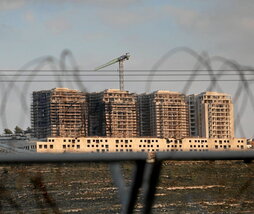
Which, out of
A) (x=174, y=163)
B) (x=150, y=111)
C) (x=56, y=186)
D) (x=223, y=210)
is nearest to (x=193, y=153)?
(x=174, y=163)

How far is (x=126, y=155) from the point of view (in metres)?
2.62

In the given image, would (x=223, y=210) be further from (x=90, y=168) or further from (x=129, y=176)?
(x=90, y=168)

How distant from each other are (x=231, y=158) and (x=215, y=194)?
19 cm

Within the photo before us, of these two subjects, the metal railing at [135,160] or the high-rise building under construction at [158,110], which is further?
the high-rise building under construction at [158,110]

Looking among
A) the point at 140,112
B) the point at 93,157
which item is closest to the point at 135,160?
the point at 93,157

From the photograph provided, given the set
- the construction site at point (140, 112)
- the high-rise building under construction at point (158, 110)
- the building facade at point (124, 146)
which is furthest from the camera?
the high-rise building under construction at point (158, 110)

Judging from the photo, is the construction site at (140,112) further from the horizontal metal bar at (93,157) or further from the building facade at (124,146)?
the horizontal metal bar at (93,157)

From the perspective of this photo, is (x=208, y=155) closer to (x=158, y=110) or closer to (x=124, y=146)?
(x=124, y=146)

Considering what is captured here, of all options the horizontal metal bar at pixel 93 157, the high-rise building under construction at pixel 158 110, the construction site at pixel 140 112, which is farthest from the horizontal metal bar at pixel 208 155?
the high-rise building under construction at pixel 158 110

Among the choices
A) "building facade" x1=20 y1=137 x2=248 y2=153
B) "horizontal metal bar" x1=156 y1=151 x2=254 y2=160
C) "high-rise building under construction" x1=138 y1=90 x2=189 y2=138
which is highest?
"high-rise building under construction" x1=138 y1=90 x2=189 y2=138

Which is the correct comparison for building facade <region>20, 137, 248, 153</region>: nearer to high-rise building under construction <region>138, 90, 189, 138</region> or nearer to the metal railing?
the metal railing

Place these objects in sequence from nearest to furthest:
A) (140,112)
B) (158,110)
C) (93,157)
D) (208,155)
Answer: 1. (93,157)
2. (208,155)
3. (158,110)
4. (140,112)

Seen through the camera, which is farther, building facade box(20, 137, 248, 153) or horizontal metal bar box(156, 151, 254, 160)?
building facade box(20, 137, 248, 153)

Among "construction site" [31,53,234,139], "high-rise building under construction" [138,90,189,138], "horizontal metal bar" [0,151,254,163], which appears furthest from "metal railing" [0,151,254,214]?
"high-rise building under construction" [138,90,189,138]
